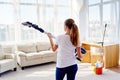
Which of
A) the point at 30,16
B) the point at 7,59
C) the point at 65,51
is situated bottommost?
the point at 7,59

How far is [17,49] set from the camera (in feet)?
17.3

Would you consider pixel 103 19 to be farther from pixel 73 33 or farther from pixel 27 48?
pixel 73 33

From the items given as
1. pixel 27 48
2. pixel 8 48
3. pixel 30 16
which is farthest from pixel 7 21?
pixel 27 48

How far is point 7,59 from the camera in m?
4.55

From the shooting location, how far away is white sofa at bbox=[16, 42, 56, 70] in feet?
15.6

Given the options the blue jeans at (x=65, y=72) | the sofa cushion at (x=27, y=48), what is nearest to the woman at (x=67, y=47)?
the blue jeans at (x=65, y=72)

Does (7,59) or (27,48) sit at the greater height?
(27,48)

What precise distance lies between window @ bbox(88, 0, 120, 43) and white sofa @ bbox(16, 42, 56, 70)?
1.84m

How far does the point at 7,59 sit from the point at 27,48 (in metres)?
0.96

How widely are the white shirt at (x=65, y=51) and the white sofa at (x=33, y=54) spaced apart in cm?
319

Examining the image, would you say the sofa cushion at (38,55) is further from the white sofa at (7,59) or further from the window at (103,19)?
the window at (103,19)

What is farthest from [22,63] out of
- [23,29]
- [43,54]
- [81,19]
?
[81,19]

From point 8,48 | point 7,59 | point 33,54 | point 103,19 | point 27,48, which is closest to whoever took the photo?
point 7,59

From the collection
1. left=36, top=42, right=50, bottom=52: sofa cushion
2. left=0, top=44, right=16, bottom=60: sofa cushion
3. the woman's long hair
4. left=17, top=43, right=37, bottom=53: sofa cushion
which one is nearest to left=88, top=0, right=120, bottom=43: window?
left=36, top=42, right=50, bottom=52: sofa cushion
